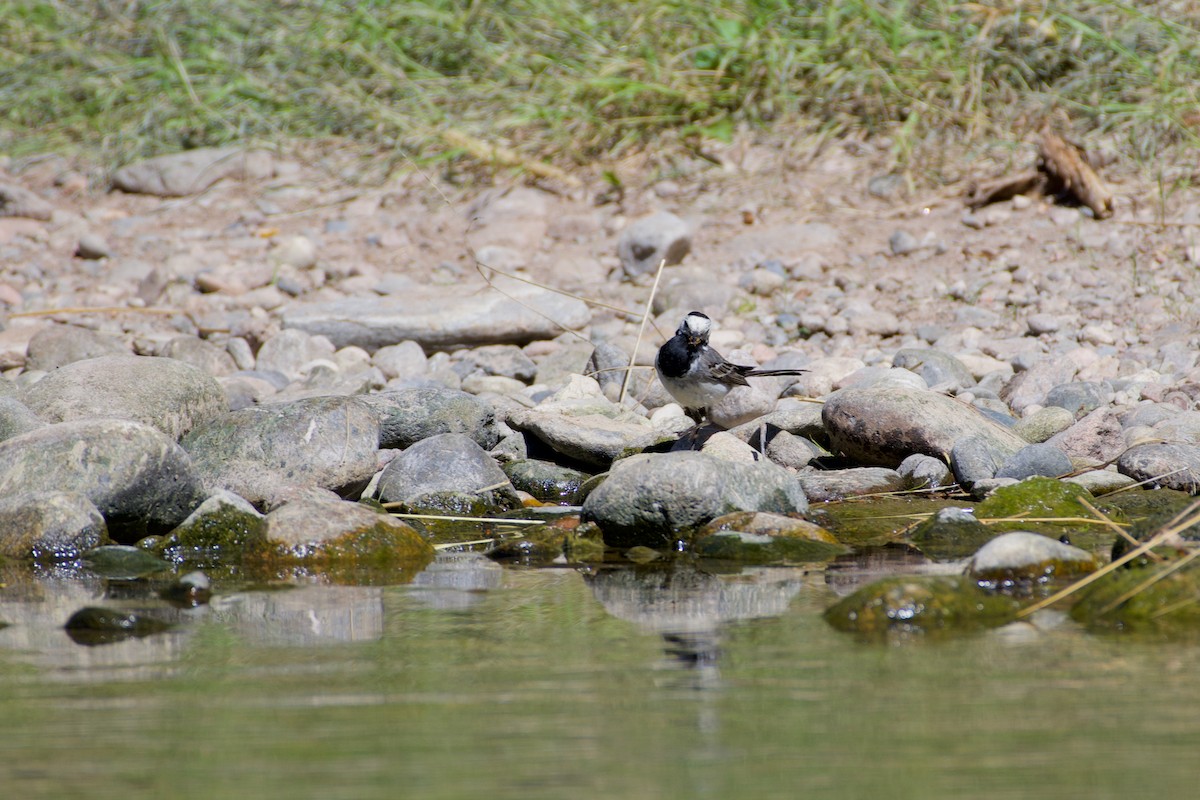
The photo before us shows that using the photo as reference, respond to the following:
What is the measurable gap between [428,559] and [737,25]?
21.5 ft

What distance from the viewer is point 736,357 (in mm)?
7895

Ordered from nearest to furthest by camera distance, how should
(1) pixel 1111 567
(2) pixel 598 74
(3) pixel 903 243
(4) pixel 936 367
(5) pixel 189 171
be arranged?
(1) pixel 1111 567 → (4) pixel 936 367 → (3) pixel 903 243 → (2) pixel 598 74 → (5) pixel 189 171

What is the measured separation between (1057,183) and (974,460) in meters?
3.99

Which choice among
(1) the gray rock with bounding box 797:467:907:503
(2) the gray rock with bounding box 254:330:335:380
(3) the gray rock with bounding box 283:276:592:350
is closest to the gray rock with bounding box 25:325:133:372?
(2) the gray rock with bounding box 254:330:335:380

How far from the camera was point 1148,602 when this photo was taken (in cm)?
347

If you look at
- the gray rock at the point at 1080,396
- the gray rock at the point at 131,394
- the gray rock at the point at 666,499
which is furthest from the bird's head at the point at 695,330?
the gray rock at the point at 131,394

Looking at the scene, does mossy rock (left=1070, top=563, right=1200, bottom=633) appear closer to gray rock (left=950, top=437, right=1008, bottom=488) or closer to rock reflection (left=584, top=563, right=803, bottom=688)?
rock reflection (left=584, top=563, right=803, bottom=688)

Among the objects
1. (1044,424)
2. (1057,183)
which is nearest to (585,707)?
(1044,424)

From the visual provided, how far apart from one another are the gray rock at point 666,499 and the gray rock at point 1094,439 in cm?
171

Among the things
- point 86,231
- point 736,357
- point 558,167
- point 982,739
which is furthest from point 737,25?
point 982,739

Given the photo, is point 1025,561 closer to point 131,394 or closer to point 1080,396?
point 1080,396

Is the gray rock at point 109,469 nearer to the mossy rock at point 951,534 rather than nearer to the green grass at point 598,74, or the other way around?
the mossy rock at point 951,534

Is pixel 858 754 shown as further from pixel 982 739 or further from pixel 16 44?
pixel 16 44

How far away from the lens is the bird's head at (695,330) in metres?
6.64
